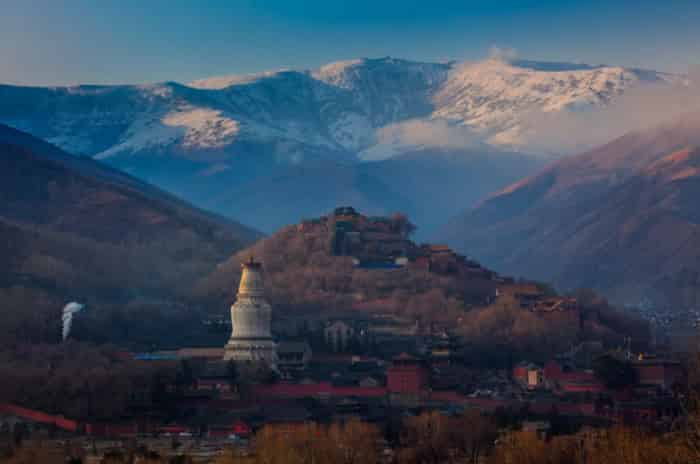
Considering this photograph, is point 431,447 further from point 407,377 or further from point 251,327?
point 251,327

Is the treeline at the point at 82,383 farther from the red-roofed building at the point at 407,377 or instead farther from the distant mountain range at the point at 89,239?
the distant mountain range at the point at 89,239

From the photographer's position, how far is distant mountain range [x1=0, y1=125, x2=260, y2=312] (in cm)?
13725

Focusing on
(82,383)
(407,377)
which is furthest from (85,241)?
(82,383)

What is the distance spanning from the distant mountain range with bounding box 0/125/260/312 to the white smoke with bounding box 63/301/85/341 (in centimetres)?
59

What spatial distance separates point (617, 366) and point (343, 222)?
125 feet

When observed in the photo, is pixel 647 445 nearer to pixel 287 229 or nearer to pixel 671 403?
pixel 671 403

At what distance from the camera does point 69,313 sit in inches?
4771

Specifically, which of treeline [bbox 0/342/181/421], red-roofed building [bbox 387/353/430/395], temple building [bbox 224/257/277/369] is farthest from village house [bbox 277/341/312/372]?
treeline [bbox 0/342/181/421]

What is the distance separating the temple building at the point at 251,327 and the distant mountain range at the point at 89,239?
10.3 m

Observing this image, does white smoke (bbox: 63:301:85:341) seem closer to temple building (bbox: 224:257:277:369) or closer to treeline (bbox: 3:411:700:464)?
temple building (bbox: 224:257:277:369)

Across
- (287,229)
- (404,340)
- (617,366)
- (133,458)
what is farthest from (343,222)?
(133,458)

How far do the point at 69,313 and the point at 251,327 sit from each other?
1102 cm

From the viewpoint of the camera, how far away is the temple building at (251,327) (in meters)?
114

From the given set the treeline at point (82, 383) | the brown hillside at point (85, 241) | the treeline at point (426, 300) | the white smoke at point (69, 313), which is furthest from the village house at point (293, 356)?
the brown hillside at point (85, 241)
